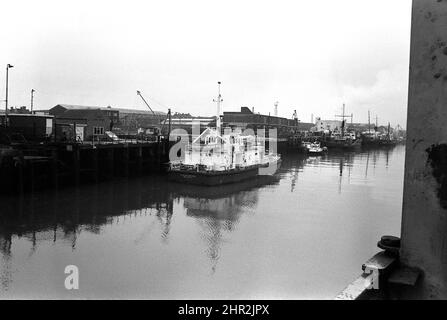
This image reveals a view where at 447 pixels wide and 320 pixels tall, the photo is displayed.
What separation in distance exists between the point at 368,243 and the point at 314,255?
279 cm

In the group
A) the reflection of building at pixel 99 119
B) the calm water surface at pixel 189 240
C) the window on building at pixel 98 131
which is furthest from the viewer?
the window on building at pixel 98 131

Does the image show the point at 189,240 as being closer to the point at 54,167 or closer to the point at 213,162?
the point at 54,167

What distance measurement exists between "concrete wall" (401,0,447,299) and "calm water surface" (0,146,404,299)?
6.47 metres

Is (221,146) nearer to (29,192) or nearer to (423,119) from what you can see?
(29,192)

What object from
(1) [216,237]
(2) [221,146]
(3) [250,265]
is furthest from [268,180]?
(3) [250,265]

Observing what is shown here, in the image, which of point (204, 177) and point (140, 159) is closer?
point (204, 177)

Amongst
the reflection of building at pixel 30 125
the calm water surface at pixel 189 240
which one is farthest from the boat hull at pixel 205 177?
the reflection of building at pixel 30 125

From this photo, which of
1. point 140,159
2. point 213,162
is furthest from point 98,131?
point 213,162

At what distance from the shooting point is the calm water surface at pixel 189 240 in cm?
998

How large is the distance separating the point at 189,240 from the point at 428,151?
39.5ft

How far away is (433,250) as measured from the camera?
312 centimetres

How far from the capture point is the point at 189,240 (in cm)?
1440

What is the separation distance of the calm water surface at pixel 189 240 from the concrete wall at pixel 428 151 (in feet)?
21.2

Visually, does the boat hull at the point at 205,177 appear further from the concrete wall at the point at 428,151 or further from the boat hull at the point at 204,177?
the concrete wall at the point at 428,151
